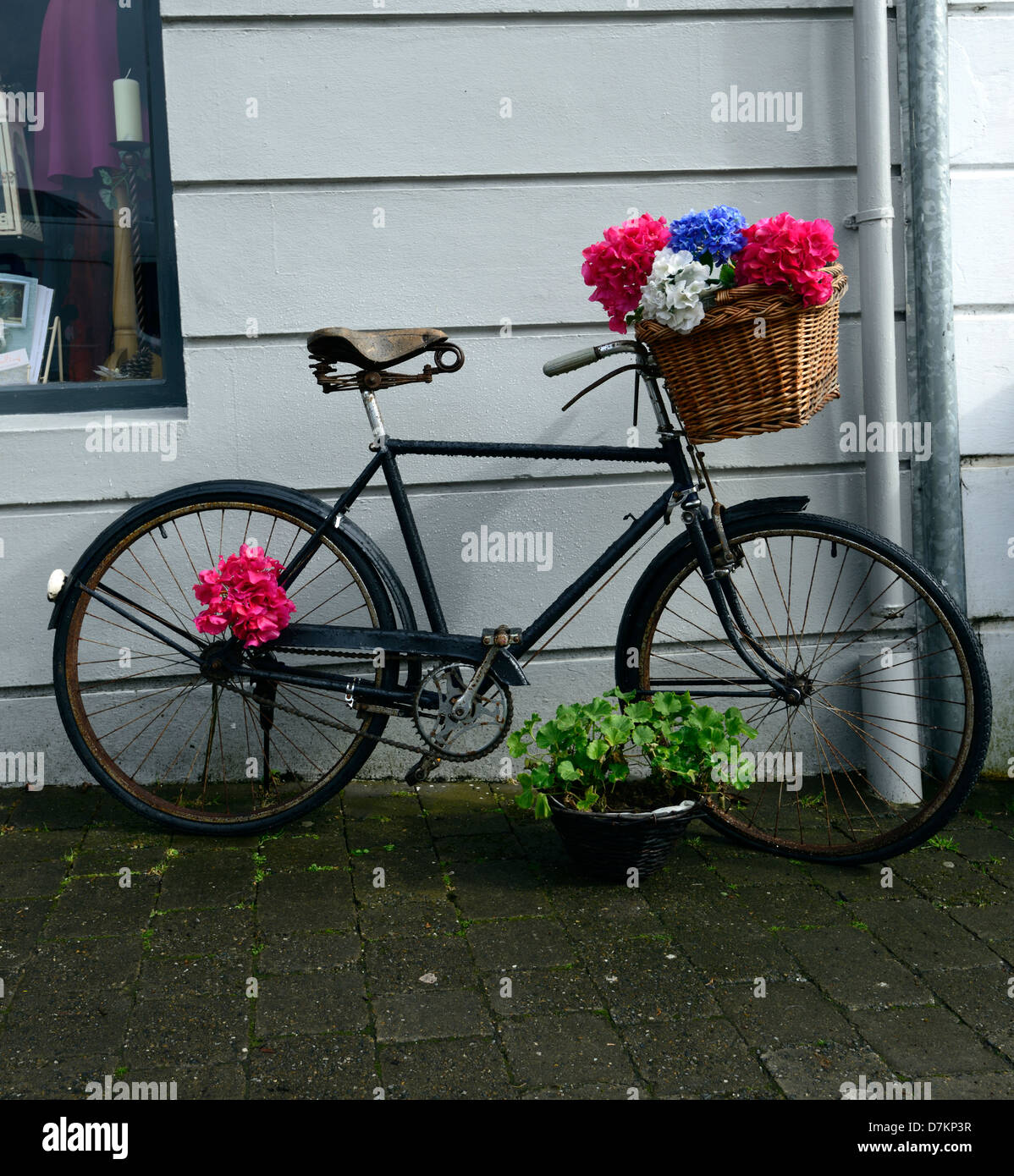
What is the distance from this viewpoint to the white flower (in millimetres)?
3000

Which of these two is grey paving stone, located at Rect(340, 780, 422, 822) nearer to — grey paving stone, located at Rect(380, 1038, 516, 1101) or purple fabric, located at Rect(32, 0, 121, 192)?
grey paving stone, located at Rect(380, 1038, 516, 1101)

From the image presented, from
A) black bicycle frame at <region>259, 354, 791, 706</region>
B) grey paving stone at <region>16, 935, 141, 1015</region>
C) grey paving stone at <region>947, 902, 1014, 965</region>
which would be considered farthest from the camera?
black bicycle frame at <region>259, 354, 791, 706</region>

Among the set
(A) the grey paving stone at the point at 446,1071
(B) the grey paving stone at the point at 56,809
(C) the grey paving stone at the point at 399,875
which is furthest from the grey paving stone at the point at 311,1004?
(B) the grey paving stone at the point at 56,809

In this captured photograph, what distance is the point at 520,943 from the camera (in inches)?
115

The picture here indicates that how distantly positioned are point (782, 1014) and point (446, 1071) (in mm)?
768

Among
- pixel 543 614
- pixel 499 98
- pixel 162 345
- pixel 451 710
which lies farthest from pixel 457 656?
pixel 499 98

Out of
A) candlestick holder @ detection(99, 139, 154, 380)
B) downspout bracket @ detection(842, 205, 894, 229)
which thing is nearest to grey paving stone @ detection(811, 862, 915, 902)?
downspout bracket @ detection(842, 205, 894, 229)

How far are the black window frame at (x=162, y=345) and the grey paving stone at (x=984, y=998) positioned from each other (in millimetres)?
2965

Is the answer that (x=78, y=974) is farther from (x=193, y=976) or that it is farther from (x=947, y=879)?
(x=947, y=879)

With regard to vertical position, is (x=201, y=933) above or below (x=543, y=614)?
below

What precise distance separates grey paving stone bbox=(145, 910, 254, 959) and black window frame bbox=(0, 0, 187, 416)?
5.95ft

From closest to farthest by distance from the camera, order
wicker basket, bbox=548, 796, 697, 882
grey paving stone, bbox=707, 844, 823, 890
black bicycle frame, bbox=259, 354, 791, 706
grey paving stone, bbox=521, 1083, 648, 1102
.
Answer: grey paving stone, bbox=521, 1083, 648, 1102
wicker basket, bbox=548, 796, 697, 882
grey paving stone, bbox=707, 844, 823, 890
black bicycle frame, bbox=259, 354, 791, 706

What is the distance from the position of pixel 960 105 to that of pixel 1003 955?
9.27 feet

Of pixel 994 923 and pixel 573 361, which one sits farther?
pixel 573 361
